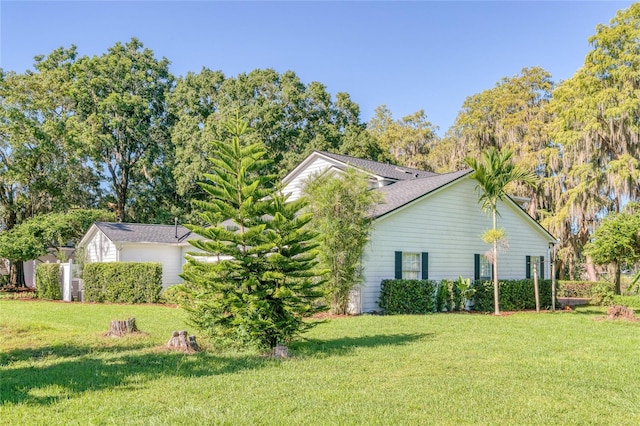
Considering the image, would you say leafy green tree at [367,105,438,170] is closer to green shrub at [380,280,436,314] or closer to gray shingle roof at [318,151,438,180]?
gray shingle roof at [318,151,438,180]

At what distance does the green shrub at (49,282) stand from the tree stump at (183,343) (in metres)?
17.1

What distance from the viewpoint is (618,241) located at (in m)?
17.3

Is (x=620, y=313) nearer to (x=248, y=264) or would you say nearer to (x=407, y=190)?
(x=407, y=190)

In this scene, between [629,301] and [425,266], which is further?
[629,301]

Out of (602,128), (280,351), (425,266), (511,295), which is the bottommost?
(511,295)

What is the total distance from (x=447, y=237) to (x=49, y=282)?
17802 millimetres

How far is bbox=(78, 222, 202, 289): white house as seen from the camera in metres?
23.4

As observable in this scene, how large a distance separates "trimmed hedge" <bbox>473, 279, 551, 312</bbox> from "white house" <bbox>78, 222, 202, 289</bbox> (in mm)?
12465

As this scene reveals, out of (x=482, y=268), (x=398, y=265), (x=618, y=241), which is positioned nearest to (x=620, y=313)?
(x=618, y=241)

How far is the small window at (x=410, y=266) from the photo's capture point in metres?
16.9

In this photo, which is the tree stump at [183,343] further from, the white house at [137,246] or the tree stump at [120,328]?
the white house at [137,246]

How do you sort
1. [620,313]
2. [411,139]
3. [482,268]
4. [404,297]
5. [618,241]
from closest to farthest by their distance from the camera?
[620,313]
[404,297]
[618,241]
[482,268]
[411,139]

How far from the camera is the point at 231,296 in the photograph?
27.9 ft

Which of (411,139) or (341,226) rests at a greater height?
(411,139)
